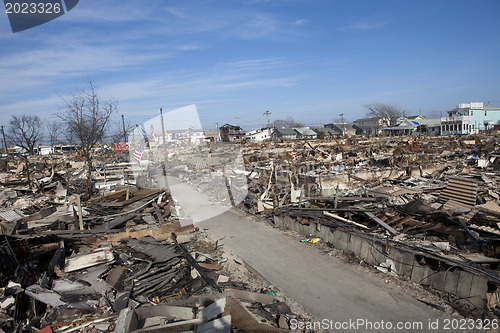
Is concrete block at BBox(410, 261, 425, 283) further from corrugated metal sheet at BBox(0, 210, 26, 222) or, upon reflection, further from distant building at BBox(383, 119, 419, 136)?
distant building at BBox(383, 119, 419, 136)

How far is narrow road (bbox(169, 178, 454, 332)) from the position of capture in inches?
215

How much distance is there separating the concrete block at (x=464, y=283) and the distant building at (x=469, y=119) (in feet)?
200

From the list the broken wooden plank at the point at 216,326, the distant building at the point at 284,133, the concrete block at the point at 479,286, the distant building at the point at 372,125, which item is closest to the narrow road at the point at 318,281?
the concrete block at the point at 479,286

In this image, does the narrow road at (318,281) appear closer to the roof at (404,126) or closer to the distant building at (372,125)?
the roof at (404,126)

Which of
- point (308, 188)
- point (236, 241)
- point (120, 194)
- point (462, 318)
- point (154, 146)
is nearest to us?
point (462, 318)

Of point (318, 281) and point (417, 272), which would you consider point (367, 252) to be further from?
point (318, 281)

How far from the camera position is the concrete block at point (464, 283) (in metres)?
5.45

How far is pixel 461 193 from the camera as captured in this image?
9.95m

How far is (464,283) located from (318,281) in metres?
2.77

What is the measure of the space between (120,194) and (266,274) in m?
10.2

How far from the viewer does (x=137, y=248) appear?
8.71m

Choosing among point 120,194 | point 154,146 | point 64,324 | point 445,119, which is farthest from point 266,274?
point 445,119

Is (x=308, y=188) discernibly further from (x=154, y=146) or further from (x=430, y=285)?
(x=154, y=146)

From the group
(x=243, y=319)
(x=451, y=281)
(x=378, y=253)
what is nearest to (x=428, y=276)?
(x=451, y=281)
